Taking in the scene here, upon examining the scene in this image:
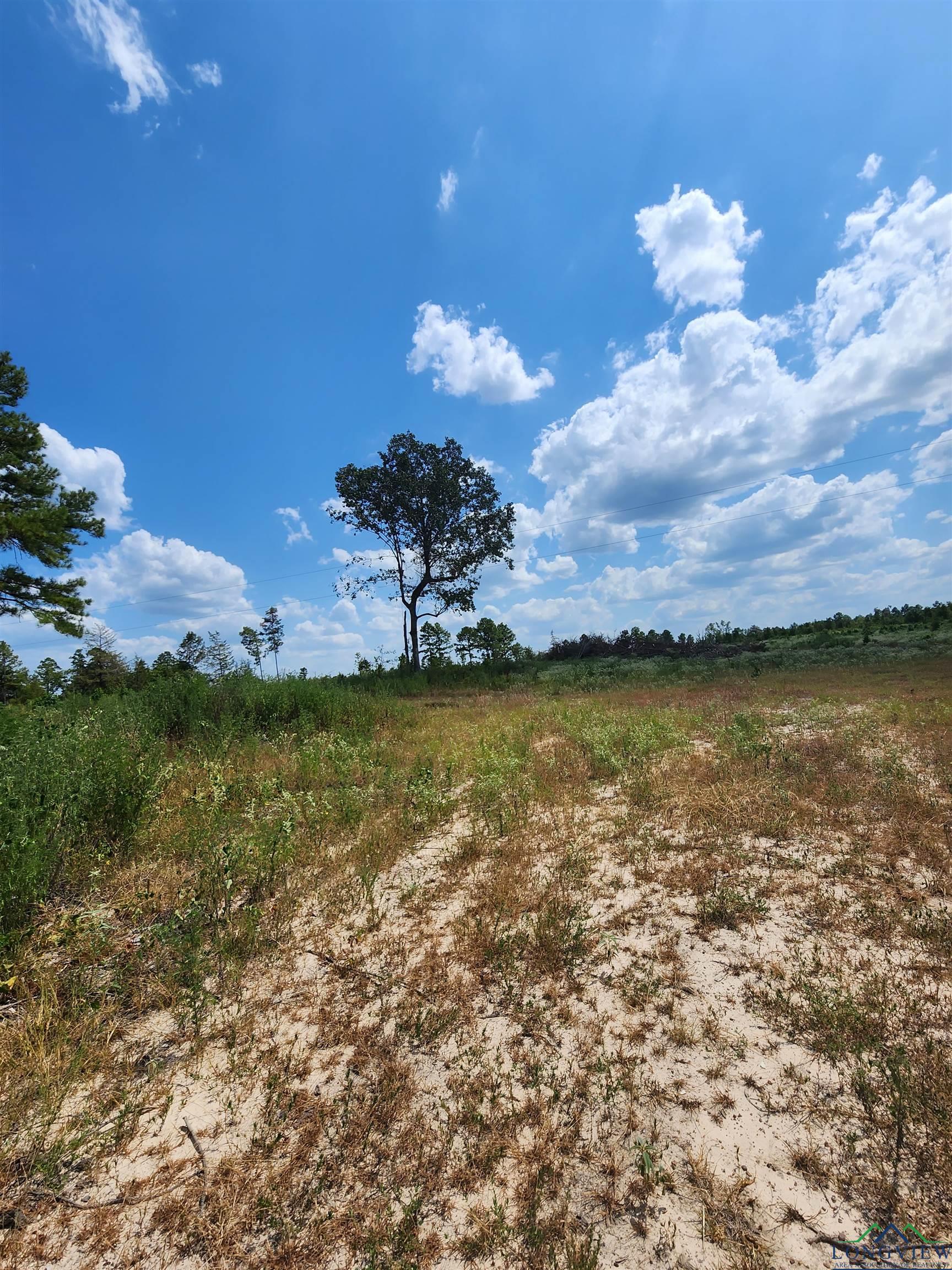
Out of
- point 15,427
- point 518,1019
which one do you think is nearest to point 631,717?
point 518,1019

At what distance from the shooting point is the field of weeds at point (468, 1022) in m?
2.01

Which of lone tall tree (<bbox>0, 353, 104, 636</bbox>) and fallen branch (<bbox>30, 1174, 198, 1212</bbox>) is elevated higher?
lone tall tree (<bbox>0, 353, 104, 636</bbox>)

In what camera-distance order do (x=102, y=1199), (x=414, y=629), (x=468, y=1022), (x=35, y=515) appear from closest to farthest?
(x=102, y=1199)
(x=468, y=1022)
(x=35, y=515)
(x=414, y=629)

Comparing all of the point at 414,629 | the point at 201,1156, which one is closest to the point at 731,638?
the point at 414,629

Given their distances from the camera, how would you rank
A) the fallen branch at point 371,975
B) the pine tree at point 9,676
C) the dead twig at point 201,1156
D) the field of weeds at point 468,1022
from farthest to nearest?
the pine tree at point 9,676 < the fallen branch at point 371,975 < the dead twig at point 201,1156 < the field of weeds at point 468,1022

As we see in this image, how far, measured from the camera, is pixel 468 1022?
10.0 feet

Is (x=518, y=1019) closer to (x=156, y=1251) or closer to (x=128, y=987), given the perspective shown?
(x=156, y=1251)

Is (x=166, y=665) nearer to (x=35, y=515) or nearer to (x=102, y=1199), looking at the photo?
Result: (x=35, y=515)

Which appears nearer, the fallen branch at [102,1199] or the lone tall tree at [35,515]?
the fallen branch at [102,1199]

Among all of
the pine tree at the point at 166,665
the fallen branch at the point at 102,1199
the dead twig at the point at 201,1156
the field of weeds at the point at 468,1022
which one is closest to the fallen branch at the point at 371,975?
the field of weeds at the point at 468,1022

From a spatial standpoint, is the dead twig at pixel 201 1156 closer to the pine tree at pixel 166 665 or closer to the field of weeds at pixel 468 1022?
the field of weeds at pixel 468 1022

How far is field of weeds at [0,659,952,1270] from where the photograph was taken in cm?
201

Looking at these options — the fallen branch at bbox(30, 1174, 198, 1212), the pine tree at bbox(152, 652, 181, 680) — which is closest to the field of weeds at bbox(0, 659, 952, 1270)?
the fallen branch at bbox(30, 1174, 198, 1212)

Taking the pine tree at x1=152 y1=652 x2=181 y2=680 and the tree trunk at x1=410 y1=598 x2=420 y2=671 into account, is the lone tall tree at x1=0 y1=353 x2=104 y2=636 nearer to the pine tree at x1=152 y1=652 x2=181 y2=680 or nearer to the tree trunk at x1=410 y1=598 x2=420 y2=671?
the pine tree at x1=152 y1=652 x2=181 y2=680
